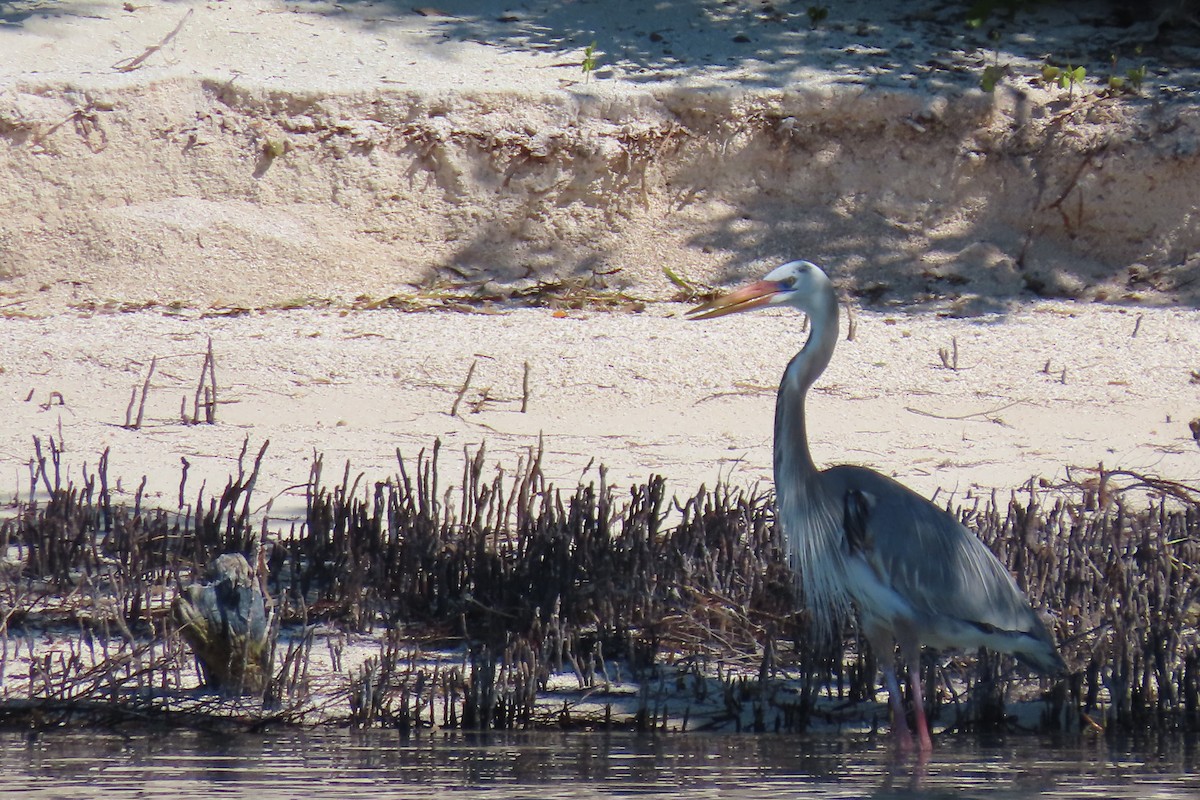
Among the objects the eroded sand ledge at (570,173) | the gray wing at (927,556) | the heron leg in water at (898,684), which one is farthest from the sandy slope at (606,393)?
the heron leg in water at (898,684)

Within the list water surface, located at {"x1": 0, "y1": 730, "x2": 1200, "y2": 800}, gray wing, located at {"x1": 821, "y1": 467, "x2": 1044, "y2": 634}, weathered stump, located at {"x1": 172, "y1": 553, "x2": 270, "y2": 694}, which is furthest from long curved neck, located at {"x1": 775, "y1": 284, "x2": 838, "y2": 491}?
weathered stump, located at {"x1": 172, "y1": 553, "x2": 270, "y2": 694}

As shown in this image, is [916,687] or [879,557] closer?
[916,687]

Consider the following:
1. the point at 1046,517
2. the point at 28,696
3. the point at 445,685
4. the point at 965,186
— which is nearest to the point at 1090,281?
the point at 965,186

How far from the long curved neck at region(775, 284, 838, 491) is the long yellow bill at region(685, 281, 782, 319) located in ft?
0.44

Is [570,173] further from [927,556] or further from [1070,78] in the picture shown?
[927,556]

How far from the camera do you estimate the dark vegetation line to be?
5023 millimetres

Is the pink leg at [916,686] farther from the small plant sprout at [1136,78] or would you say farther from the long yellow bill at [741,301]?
the small plant sprout at [1136,78]

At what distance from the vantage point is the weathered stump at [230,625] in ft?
16.3

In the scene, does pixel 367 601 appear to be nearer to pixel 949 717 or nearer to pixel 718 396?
pixel 949 717

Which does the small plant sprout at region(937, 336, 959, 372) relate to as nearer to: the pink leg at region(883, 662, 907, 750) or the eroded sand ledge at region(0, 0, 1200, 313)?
the eroded sand ledge at region(0, 0, 1200, 313)

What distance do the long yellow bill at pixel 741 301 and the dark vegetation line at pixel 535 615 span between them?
0.83 m

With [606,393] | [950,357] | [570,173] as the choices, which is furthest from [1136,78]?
Answer: [606,393]

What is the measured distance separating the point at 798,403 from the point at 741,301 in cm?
37

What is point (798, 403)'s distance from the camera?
5457 millimetres
